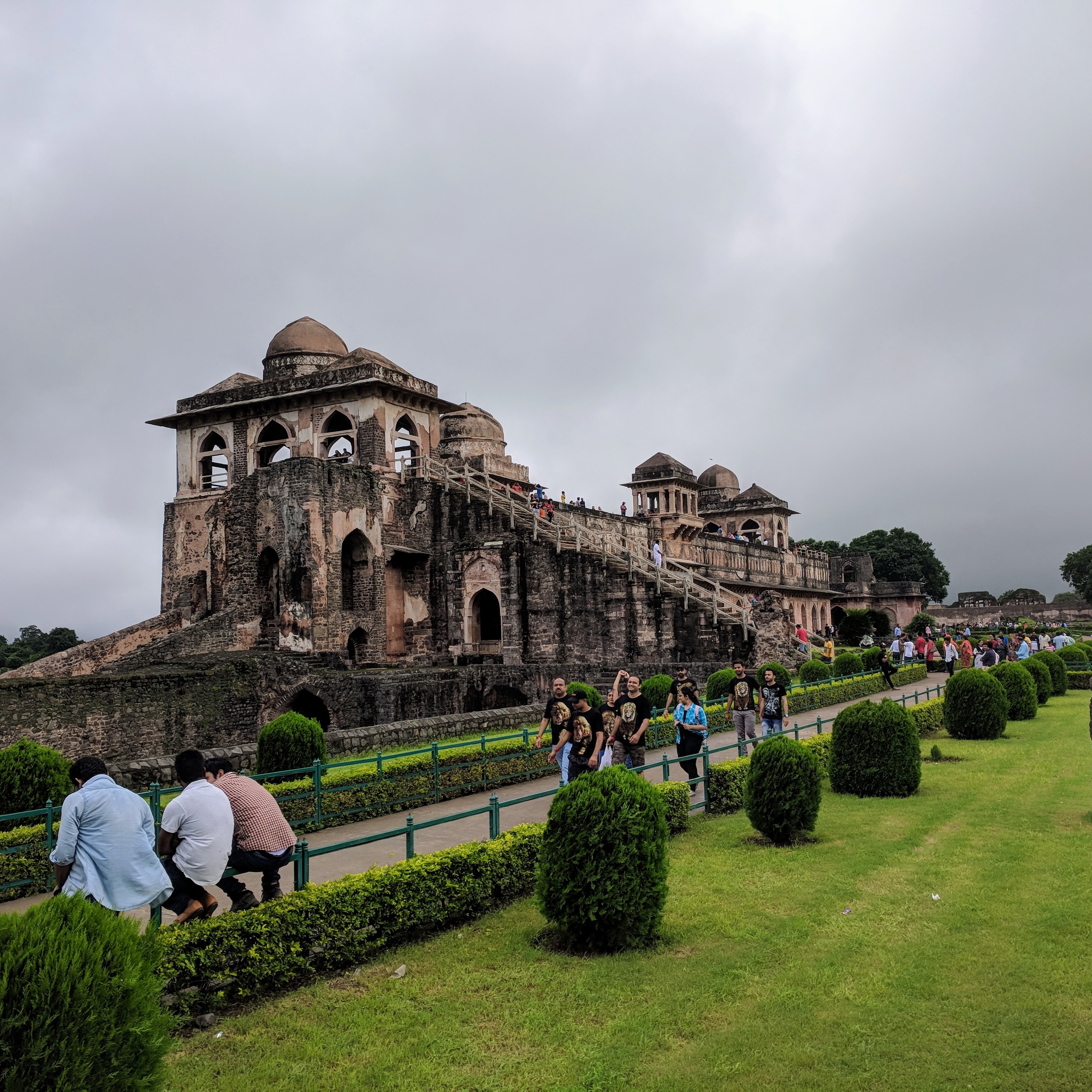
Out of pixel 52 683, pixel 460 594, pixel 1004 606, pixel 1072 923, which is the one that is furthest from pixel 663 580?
pixel 1004 606

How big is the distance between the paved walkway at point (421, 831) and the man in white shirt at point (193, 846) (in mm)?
403

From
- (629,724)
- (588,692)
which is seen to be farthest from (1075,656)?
(629,724)

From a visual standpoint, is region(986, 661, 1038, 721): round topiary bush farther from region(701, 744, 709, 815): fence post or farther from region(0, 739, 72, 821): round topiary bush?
region(0, 739, 72, 821): round topiary bush

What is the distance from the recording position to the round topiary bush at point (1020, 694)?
18.3 meters

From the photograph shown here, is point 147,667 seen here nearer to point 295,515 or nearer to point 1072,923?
point 295,515

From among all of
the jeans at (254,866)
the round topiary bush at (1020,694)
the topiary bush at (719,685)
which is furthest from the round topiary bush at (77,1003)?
the round topiary bush at (1020,694)

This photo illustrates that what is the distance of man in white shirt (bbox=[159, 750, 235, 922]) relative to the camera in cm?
564

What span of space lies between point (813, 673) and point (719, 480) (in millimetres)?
37695

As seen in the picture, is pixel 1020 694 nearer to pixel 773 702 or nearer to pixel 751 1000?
pixel 773 702

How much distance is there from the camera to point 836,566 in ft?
205

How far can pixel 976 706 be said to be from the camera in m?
15.7

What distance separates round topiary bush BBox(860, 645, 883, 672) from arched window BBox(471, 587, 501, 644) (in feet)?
36.9

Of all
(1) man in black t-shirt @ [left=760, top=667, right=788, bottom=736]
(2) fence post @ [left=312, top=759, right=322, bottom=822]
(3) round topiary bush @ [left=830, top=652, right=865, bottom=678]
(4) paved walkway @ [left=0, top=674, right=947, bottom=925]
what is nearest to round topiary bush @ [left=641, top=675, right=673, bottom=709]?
(4) paved walkway @ [left=0, top=674, right=947, bottom=925]

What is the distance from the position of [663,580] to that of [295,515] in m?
→ 10.9
